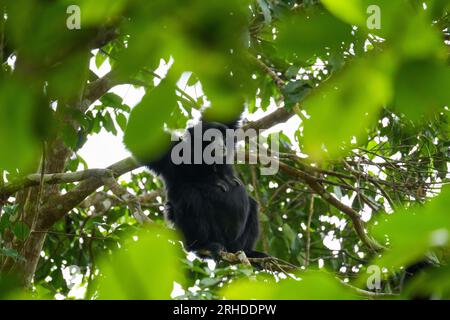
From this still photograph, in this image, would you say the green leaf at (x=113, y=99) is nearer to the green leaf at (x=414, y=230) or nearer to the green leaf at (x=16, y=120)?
the green leaf at (x=16, y=120)

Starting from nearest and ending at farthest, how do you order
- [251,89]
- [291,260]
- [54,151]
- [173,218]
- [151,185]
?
[251,89] < [54,151] < [173,218] < [291,260] < [151,185]

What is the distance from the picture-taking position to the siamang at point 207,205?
580 centimetres

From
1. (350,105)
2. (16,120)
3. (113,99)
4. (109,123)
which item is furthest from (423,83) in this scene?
(109,123)

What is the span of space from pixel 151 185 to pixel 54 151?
2.15 meters

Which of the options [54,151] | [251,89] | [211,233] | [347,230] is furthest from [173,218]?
[251,89]

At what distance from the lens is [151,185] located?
24.0 ft

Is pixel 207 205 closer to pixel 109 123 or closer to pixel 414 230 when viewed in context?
pixel 109 123

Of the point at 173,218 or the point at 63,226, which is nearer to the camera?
the point at 173,218

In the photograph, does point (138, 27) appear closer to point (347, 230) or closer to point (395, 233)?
point (395, 233)

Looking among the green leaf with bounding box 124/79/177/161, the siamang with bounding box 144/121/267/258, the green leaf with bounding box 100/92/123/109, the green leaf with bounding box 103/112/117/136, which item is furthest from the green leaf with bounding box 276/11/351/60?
the siamang with bounding box 144/121/267/258

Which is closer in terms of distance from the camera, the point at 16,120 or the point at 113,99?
the point at 16,120

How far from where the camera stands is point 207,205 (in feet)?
19.5

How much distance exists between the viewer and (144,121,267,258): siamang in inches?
228

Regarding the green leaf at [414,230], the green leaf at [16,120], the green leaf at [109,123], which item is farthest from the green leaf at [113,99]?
the green leaf at [414,230]
